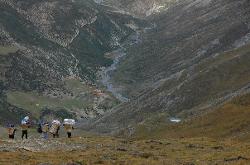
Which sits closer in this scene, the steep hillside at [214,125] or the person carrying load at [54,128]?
the person carrying load at [54,128]

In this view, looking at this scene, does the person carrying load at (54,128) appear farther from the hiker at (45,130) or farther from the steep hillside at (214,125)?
the steep hillside at (214,125)

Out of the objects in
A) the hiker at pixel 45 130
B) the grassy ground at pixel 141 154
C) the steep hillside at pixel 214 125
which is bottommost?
the grassy ground at pixel 141 154

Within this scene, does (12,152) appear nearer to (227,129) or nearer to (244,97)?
(227,129)

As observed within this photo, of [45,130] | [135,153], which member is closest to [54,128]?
[45,130]

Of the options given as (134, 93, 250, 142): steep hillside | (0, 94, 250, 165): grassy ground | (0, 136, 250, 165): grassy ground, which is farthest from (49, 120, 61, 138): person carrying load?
(134, 93, 250, 142): steep hillside

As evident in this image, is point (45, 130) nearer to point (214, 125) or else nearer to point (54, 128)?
point (54, 128)

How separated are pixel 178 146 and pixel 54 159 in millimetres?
18775

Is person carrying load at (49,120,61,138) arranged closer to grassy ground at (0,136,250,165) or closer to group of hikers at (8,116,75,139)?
group of hikers at (8,116,75,139)

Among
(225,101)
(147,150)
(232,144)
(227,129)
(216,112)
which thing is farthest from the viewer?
(225,101)

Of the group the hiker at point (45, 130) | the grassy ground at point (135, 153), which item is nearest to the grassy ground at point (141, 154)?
the grassy ground at point (135, 153)

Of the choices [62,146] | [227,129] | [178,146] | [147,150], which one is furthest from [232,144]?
[227,129]

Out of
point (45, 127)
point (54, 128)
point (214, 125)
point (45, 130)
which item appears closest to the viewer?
point (45, 130)

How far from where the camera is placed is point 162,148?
66.8 metres

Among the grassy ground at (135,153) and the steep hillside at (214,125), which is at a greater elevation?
the steep hillside at (214,125)
